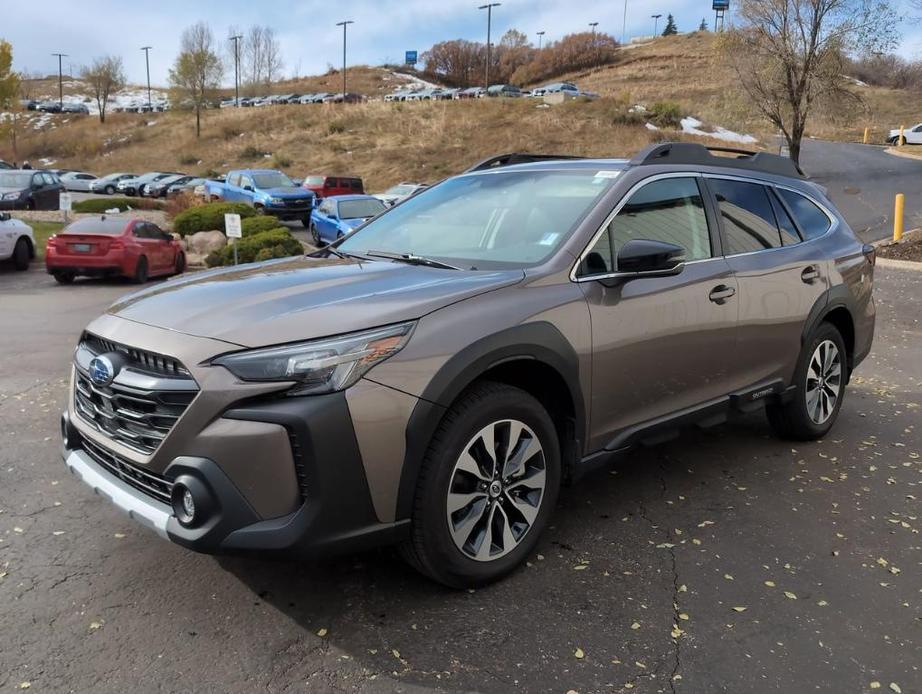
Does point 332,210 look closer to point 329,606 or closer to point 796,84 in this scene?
point 796,84

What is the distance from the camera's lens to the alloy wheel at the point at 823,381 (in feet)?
16.3

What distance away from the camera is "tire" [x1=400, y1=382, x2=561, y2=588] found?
9.31 feet

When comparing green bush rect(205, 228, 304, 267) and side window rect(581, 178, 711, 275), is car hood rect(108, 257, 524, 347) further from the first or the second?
green bush rect(205, 228, 304, 267)

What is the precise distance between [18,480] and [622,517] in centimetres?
338

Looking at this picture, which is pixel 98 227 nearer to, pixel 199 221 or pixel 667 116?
pixel 199 221

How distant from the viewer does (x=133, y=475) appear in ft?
9.45

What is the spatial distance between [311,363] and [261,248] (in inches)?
511

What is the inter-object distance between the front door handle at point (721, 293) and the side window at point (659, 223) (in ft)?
0.62

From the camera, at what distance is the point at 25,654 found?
8.75 feet

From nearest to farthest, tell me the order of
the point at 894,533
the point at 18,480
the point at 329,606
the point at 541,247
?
the point at 329,606
the point at 541,247
the point at 894,533
the point at 18,480

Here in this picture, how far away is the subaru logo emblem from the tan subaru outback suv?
12mm

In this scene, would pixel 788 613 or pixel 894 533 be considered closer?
pixel 788 613

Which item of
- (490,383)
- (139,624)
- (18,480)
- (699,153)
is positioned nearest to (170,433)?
(139,624)

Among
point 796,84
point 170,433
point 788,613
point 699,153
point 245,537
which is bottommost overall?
point 788,613
